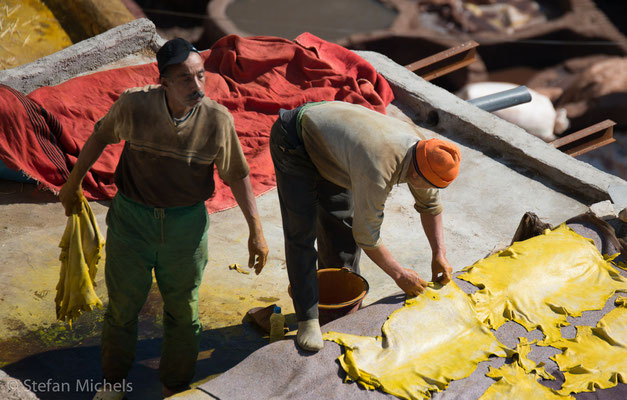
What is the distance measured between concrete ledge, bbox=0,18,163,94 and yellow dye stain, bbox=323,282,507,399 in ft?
14.3

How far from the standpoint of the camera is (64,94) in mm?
6535

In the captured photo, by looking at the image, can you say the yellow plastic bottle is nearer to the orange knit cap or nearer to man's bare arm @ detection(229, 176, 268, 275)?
man's bare arm @ detection(229, 176, 268, 275)

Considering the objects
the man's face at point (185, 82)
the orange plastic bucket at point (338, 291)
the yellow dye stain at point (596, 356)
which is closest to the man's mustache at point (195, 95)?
the man's face at point (185, 82)

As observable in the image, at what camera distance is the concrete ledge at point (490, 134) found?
6238mm

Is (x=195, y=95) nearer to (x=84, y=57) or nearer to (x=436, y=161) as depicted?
(x=436, y=161)

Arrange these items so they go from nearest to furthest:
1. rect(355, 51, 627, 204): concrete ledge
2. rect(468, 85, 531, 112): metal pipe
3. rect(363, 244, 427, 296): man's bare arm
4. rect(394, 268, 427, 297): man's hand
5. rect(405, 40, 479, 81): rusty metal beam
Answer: rect(363, 244, 427, 296): man's bare arm < rect(394, 268, 427, 297): man's hand < rect(355, 51, 627, 204): concrete ledge < rect(468, 85, 531, 112): metal pipe < rect(405, 40, 479, 81): rusty metal beam

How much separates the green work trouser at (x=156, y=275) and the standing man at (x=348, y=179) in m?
0.53

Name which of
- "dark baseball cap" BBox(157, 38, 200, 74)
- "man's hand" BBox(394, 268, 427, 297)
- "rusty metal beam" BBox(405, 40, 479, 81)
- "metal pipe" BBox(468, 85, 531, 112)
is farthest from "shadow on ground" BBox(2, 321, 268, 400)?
"rusty metal beam" BBox(405, 40, 479, 81)

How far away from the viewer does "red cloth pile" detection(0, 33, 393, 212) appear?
587 centimetres

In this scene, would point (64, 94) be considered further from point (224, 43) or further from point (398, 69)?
point (398, 69)

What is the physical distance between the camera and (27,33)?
8953mm

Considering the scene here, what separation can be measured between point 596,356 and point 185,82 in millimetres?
2419

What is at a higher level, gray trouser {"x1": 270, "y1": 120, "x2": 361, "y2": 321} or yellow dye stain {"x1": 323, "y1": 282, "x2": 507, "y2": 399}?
gray trouser {"x1": 270, "y1": 120, "x2": 361, "y2": 321}

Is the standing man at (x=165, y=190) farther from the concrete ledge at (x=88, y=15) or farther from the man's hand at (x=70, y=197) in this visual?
the concrete ledge at (x=88, y=15)
